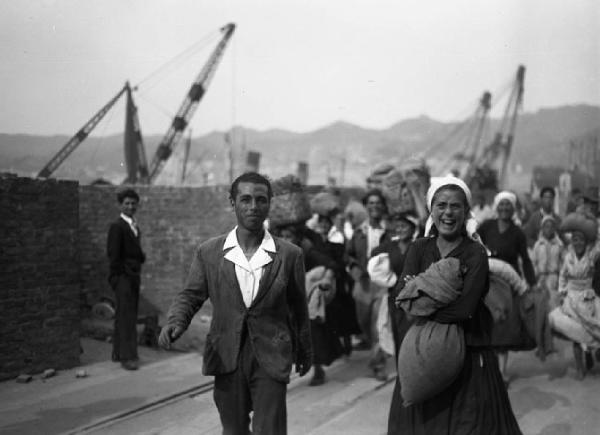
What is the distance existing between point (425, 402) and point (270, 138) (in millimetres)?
61352

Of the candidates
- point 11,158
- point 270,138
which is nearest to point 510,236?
point 11,158

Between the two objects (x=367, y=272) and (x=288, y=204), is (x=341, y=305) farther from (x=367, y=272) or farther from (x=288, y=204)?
(x=288, y=204)

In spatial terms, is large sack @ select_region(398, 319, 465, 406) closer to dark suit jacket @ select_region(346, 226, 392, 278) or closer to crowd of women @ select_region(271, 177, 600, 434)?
crowd of women @ select_region(271, 177, 600, 434)

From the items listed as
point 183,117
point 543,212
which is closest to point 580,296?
point 543,212

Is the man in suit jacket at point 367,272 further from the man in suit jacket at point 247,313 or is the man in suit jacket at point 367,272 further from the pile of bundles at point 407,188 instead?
the man in suit jacket at point 247,313

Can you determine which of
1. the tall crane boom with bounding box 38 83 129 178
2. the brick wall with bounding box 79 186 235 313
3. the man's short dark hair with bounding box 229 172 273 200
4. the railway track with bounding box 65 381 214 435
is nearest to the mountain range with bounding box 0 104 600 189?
the tall crane boom with bounding box 38 83 129 178

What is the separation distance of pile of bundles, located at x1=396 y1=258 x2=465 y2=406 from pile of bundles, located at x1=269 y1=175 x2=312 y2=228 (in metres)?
3.37

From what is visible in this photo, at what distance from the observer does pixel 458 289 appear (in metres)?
3.25

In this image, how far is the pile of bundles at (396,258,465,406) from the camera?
10.6 ft

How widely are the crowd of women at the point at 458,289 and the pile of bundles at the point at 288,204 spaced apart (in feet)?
0.26

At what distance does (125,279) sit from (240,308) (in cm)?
431

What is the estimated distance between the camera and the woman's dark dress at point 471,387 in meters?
3.26

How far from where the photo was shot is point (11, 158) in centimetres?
816

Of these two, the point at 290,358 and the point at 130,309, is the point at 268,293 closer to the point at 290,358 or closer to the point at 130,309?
the point at 290,358
